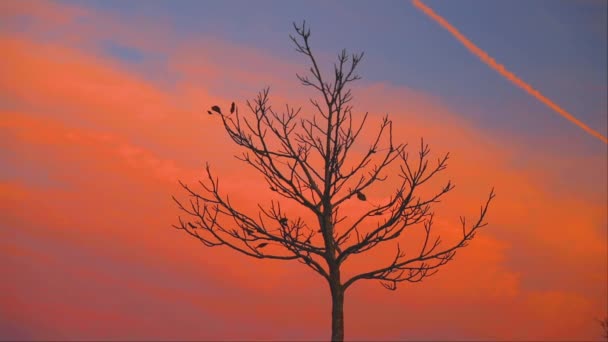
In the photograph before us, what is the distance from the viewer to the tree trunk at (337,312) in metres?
9.53

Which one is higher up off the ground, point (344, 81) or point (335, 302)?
point (344, 81)

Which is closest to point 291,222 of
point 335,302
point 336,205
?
point 336,205

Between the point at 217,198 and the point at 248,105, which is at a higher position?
the point at 248,105

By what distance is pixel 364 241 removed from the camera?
999 cm

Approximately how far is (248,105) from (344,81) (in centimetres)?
142

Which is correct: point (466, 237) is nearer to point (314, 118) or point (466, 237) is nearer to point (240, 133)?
point (314, 118)

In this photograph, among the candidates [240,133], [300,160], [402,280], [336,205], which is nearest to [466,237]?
[402,280]

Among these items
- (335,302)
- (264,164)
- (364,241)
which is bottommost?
(335,302)

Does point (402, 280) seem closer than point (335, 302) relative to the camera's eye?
No

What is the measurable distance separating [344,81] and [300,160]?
1301mm

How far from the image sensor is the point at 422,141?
9.86 m

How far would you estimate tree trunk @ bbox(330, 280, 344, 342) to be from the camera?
31.3 ft

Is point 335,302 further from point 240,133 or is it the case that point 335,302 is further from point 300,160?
point 240,133

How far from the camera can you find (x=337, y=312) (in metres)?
9.61
